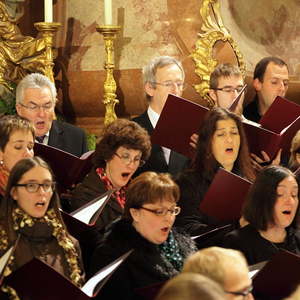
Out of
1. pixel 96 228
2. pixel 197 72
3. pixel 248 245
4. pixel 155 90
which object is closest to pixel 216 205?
pixel 248 245

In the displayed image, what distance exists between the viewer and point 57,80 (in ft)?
24.9

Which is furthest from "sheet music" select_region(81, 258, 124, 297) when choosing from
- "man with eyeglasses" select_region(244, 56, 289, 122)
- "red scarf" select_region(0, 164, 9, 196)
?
"man with eyeglasses" select_region(244, 56, 289, 122)

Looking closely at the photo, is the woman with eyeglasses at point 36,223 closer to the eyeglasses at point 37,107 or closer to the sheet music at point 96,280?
the sheet music at point 96,280

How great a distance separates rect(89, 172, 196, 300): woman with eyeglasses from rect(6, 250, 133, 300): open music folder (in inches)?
22.2

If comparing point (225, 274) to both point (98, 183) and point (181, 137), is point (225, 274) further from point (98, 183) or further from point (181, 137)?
point (181, 137)

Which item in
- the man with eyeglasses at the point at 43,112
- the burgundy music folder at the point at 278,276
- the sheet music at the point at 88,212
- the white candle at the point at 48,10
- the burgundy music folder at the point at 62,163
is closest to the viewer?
the burgundy music folder at the point at 278,276

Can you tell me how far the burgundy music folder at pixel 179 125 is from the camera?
5812mm

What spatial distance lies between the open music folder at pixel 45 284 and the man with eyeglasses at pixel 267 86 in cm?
297

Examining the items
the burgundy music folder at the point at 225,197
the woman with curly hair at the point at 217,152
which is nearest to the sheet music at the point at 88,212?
the burgundy music folder at the point at 225,197

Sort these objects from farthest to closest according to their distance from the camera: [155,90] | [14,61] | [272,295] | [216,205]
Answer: [14,61], [155,90], [216,205], [272,295]

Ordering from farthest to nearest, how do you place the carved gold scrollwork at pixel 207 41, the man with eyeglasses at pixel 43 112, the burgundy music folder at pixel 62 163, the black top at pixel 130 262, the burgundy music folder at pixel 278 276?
the carved gold scrollwork at pixel 207 41
the man with eyeglasses at pixel 43 112
the burgundy music folder at pixel 62 163
the black top at pixel 130 262
the burgundy music folder at pixel 278 276

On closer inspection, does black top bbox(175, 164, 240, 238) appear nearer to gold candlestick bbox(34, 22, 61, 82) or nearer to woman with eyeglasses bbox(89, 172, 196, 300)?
woman with eyeglasses bbox(89, 172, 196, 300)

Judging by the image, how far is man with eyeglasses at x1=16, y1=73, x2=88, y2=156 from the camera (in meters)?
6.04

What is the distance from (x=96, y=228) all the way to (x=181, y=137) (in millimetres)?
922
